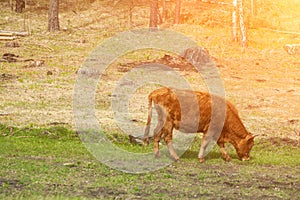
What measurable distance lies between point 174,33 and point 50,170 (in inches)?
1347

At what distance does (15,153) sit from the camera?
64.7 ft

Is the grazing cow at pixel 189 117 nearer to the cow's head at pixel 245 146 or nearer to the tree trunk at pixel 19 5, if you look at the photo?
the cow's head at pixel 245 146

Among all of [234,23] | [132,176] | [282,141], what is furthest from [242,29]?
[132,176]

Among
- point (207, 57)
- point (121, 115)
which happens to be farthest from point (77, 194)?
point (207, 57)

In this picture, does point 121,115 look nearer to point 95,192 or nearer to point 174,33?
point 95,192

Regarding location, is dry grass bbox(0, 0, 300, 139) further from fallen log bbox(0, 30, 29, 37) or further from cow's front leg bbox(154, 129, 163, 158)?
cow's front leg bbox(154, 129, 163, 158)

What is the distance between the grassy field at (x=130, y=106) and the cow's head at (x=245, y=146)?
28 cm

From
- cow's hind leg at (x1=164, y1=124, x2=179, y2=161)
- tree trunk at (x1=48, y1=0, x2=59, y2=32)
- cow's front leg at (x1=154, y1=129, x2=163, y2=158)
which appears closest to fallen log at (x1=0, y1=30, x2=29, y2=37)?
tree trunk at (x1=48, y1=0, x2=59, y2=32)

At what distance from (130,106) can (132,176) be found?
12.8m

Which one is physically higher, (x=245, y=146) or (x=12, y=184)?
(x=12, y=184)

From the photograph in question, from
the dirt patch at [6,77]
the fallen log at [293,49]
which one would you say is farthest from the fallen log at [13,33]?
the fallen log at [293,49]

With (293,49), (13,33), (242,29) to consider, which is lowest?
(13,33)

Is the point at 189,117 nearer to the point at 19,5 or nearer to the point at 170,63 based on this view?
the point at 170,63

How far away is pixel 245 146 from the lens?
1917 centimetres
